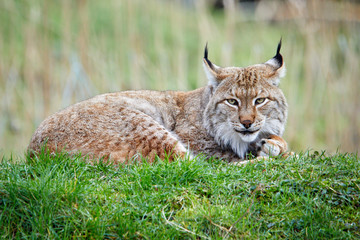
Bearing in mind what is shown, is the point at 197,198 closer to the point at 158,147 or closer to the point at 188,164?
the point at 188,164

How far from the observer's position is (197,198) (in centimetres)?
357

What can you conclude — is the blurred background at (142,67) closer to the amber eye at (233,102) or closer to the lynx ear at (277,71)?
the lynx ear at (277,71)

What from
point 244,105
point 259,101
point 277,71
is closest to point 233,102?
point 244,105

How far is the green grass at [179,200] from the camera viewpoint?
3.15 m

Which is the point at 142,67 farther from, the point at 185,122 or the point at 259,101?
the point at 259,101

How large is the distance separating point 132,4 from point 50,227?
5234 mm

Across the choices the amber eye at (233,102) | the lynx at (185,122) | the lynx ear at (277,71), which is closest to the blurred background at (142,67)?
the lynx at (185,122)

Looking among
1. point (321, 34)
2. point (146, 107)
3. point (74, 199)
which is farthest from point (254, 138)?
point (321, 34)

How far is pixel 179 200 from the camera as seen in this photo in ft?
11.4

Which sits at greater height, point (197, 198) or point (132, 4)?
point (132, 4)

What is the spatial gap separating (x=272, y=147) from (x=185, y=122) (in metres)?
1.12

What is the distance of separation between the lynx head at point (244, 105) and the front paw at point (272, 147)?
0.13m

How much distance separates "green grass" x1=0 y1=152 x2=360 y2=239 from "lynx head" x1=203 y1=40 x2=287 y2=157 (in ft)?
2.27

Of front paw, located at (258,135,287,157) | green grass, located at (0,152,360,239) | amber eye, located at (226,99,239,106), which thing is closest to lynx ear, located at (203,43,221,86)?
amber eye, located at (226,99,239,106)
